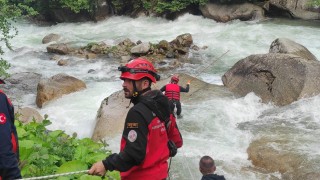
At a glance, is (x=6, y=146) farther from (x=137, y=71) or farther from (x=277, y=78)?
(x=277, y=78)

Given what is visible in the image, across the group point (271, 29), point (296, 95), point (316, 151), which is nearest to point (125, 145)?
point (316, 151)

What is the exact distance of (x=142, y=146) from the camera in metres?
2.70

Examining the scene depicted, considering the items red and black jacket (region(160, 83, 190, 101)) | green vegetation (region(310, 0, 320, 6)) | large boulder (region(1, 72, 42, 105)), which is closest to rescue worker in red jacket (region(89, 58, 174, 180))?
red and black jacket (region(160, 83, 190, 101))

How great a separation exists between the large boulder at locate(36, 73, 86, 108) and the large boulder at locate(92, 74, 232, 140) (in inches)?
89.6

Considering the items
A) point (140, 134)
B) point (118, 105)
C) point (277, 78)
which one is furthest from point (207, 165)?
point (277, 78)

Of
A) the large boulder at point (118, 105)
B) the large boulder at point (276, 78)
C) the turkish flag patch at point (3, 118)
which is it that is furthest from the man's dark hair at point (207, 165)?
the large boulder at point (276, 78)

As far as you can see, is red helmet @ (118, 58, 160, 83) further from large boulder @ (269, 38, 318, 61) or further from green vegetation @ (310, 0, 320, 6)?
green vegetation @ (310, 0, 320, 6)

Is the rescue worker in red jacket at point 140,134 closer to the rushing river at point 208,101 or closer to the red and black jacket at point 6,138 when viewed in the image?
the red and black jacket at point 6,138

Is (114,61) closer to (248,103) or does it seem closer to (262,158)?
(248,103)

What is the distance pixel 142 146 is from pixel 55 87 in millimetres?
9175

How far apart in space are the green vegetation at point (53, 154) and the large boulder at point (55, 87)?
6.27 metres

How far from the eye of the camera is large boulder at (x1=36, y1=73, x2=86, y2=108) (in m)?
11.1

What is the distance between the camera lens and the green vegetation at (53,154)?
12.6 ft

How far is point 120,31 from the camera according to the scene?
852 inches
